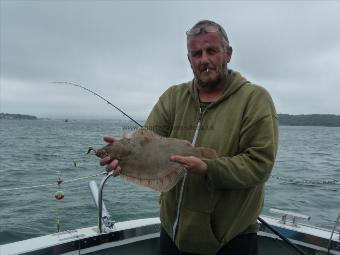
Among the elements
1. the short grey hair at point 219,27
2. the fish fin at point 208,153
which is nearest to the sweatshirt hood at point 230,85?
the short grey hair at point 219,27

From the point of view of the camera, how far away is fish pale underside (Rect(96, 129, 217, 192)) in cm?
321

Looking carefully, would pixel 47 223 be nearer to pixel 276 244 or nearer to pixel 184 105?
pixel 276 244

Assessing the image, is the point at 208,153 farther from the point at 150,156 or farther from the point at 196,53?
the point at 196,53

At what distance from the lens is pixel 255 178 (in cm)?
309

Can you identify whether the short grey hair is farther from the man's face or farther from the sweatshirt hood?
the sweatshirt hood

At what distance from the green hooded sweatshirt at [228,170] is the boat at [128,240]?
122 cm

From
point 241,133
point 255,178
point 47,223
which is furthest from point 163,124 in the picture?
point 47,223

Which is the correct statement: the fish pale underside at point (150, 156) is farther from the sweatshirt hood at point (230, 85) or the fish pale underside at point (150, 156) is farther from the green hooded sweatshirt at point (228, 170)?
the sweatshirt hood at point (230, 85)

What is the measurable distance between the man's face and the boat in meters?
1.65

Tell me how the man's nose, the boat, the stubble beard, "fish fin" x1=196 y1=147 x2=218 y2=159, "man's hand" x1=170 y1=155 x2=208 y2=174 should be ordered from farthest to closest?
the boat, the stubble beard, the man's nose, "fish fin" x1=196 y1=147 x2=218 y2=159, "man's hand" x1=170 y1=155 x2=208 y2=174

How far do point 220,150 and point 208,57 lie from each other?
721mm

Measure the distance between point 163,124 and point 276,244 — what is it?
Answer: 2.77 meters

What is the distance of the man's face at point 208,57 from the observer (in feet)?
10.9

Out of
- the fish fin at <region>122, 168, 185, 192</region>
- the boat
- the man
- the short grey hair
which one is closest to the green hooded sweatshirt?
the man
